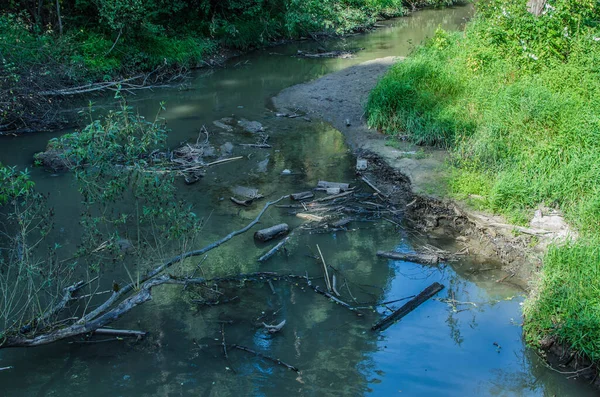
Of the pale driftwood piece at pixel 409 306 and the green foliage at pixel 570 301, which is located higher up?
the green foliage at pixel 570 301

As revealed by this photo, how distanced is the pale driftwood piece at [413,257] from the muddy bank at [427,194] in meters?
0.61

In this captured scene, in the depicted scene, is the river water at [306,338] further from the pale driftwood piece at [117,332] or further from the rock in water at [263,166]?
the rock in water at [263,166]

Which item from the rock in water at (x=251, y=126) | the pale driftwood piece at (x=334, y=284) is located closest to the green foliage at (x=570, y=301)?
the pale driftwood piece at (x=334, y=284)

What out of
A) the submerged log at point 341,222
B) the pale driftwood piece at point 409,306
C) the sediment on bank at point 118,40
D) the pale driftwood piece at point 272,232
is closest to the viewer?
the pale driftwood piece at point 409,306

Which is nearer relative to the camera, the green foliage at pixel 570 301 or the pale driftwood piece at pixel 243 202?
the green foliage at pixel 570 301

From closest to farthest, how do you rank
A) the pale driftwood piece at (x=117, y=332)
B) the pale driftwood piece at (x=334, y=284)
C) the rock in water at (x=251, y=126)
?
the pale driftwood piece at (x=117, y=332) → the pale driftwood piece at (x=334, y=284) → the rock in water at (x=251, y=126)

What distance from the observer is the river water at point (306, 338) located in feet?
18.5

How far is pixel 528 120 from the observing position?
956 centimetres

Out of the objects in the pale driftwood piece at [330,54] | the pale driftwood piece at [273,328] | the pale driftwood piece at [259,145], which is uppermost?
the pale driftwood piece at [330,54]

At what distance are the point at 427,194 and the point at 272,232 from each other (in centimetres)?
257

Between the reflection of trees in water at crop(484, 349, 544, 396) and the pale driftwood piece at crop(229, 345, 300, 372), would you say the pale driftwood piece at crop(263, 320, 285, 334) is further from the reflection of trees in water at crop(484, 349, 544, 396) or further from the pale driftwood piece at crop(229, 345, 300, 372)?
the reflection of trees in water at crop(484, 349, 544, 396)

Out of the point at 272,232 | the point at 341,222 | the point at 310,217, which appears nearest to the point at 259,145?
the point at 310,217

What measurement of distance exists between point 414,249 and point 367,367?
2.49 meters

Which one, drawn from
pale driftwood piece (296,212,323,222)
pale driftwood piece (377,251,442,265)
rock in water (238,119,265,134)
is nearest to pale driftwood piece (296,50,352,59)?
rock in water (238,119,265,134)
